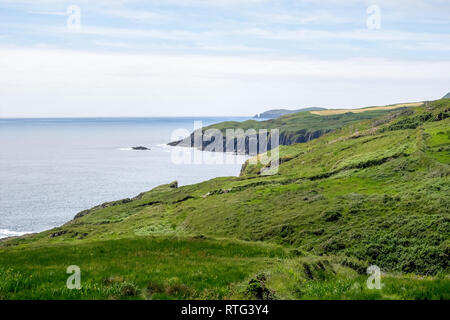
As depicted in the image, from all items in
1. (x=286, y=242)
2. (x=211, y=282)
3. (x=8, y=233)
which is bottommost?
(x=8, y=233)

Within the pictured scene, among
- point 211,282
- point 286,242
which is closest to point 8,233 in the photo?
point 286,242

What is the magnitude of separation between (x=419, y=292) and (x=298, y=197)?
5793cm

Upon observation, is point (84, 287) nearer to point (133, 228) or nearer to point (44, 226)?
point (133, 228)

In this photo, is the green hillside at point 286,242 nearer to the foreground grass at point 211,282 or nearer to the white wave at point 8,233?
the foreground grass at point 211,282

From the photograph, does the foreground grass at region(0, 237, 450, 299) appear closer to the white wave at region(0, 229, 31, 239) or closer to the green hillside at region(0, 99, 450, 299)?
the green hillside at region(0, 99, 450, 299)

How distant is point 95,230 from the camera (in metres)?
87.9

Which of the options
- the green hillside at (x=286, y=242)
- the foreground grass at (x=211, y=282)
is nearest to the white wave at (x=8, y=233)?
the green hillside at (x=286, y=242)

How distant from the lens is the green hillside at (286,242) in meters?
13.7

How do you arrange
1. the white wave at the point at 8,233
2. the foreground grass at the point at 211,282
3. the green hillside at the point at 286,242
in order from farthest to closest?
the white wave at the point at 8,233, the green hillside at the point at 286,242, the foreground grass at the point at 211,282

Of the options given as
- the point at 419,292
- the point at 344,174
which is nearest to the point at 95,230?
the point at 344,174

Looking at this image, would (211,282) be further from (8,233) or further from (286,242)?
(8,233)

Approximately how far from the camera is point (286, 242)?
154 ft

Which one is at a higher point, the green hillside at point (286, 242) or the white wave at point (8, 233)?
the green hillside at point (286, 242)

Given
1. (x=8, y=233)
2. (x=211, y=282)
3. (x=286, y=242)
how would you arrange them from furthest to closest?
(x=8, y=233), (x=286, y=242), (x=211, y=282)
